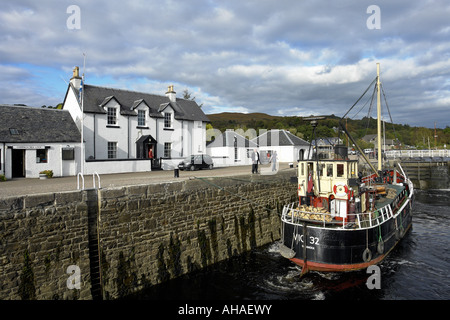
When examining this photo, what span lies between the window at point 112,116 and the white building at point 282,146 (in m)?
19.9

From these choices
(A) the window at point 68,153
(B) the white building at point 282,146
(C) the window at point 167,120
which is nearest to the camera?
(A) the window at point 68,153

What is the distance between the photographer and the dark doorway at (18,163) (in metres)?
18.8

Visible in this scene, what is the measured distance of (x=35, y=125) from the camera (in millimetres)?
20219

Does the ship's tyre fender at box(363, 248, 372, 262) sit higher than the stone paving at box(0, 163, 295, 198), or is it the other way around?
the stone paving at box(0, 163, 295, 198)

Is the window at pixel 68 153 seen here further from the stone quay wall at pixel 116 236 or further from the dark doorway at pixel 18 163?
the stone quay wall at pixel 116 236

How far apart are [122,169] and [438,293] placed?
18.8m

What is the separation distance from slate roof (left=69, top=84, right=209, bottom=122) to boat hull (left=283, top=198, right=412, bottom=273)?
18.0 metres

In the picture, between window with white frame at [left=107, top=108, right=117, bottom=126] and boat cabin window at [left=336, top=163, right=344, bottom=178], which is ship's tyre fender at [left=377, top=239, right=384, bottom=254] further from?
window with white frame at [left=107, top=108, right=117, bottom=126]

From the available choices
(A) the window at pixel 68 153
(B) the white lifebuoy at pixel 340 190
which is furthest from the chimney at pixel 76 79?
(B) the white lifebuoy at pixel 340 190

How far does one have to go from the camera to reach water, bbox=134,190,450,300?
1012cm

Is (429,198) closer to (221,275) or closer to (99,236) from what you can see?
(221,275)

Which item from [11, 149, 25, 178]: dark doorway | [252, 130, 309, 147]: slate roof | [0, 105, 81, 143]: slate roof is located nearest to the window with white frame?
[0, 105, 81, 143]: slate roof

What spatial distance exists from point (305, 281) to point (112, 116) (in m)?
19.3
